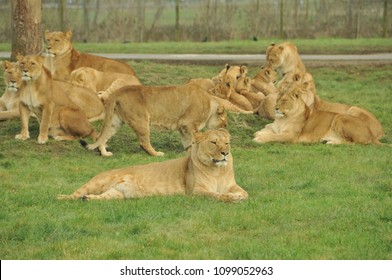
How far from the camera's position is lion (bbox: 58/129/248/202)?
1026 centimetres

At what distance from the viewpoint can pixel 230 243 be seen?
A: 8.60 meters

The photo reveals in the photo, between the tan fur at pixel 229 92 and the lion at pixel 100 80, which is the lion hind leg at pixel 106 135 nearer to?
the lion at pixel 100 80

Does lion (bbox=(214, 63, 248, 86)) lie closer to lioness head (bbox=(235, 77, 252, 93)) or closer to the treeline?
lioness head (bbox=(235, 77, 252, 93))

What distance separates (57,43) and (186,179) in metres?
6.57

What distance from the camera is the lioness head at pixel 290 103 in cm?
1469

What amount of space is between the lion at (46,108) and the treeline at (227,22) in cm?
1984

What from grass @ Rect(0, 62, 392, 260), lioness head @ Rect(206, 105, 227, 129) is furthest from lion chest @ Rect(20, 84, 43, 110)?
lioness head @ Rect(206, 105, 227, 129)

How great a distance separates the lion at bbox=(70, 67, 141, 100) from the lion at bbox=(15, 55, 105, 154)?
1.45 metres

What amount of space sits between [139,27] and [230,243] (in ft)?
91.7

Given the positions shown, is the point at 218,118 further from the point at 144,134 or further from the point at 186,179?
the point at 186,179

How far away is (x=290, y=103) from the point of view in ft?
48.3

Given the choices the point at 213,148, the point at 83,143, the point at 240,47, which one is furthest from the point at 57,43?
the point at 240,47

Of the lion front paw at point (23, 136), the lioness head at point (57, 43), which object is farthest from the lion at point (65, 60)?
the lion front paw at point (23, 136)

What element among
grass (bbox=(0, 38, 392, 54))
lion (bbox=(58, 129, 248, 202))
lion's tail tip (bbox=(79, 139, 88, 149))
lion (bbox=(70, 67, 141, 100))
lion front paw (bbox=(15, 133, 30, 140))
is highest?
lion (bbox=(70, 67, 141, 100))
